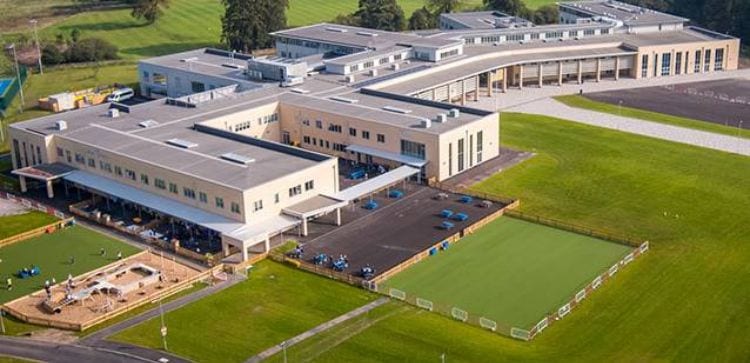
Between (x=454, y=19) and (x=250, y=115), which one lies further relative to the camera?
(x=454, y=19)

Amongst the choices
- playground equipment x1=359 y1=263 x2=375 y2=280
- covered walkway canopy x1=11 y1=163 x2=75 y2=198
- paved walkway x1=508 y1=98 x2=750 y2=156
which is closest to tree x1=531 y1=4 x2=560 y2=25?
paved walkway x1=508 y1=98 x2=750 y2=156

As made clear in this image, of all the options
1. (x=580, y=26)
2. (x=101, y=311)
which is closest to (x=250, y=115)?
(x=101, y=311)

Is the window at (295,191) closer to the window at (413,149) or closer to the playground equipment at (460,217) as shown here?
the playground equipment at (460,217)

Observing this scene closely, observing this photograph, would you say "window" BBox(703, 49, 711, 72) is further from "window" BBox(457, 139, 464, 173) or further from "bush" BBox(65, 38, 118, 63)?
"bush" BBox(65, 38, 118, 63)

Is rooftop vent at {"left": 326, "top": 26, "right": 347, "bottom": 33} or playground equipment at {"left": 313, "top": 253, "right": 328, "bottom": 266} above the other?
rooftop vent at {"left": 326, "top": 26, "right": 347, "bottom": 33}

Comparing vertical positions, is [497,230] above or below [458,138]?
below

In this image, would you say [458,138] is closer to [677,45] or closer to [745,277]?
[745,277]

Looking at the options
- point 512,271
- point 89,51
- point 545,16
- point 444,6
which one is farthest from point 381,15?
point 512,271

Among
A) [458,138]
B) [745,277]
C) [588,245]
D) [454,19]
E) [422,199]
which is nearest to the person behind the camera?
[745,277]
